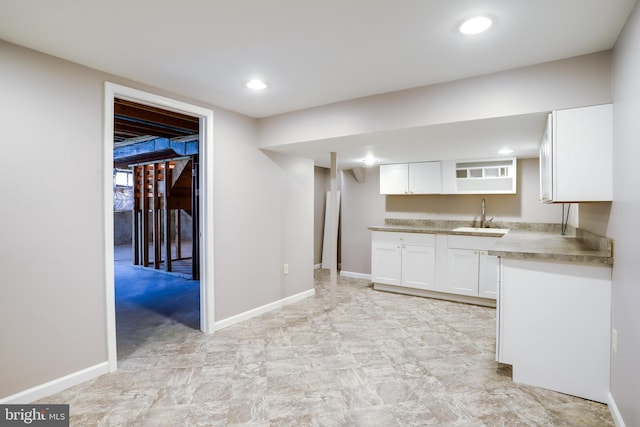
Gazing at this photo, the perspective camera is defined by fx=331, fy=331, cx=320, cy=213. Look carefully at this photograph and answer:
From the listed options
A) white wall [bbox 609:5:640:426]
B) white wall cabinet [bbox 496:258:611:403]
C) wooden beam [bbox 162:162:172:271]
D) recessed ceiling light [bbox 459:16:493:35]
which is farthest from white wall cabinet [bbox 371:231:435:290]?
wooden beam [bbox 162:162:172:271]

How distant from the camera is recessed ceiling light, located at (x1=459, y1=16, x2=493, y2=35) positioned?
171 cm

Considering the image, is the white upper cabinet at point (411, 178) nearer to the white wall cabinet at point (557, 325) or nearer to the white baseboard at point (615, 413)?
the white wall cabinet at point (557, 325)

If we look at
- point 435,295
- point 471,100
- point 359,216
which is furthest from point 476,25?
point 359,216

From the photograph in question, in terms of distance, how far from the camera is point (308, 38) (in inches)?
75.4

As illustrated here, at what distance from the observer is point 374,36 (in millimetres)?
1891

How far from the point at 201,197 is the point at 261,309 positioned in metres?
1.45

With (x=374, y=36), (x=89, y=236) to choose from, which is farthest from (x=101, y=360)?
(x=374, y=36)

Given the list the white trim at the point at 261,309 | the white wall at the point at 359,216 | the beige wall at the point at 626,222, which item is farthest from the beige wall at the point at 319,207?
the beige wall at the point at 626,222

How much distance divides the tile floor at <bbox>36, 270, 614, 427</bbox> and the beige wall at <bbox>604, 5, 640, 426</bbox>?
387mm

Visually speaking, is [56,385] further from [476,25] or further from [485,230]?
[485,230]

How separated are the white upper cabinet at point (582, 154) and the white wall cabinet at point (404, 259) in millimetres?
2301

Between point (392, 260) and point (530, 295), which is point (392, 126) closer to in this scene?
point (530, 295)

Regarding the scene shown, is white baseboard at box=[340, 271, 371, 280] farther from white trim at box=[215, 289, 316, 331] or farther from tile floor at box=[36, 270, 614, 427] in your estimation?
tile floor at box=[36, 270, 614, 427]

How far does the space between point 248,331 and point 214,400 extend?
116 centimetres
